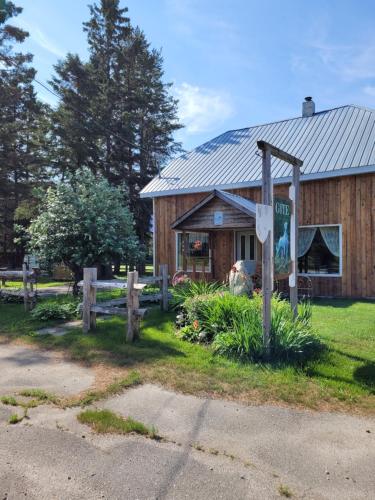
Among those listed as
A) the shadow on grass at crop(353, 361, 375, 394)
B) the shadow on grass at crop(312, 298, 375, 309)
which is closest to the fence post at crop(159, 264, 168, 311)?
the shadow on grass at crop(312, 298, 375, 309)

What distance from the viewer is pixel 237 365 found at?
5.24 m

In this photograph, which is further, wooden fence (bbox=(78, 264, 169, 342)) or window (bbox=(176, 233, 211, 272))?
window (bbox=(176, 233, 211, 272))

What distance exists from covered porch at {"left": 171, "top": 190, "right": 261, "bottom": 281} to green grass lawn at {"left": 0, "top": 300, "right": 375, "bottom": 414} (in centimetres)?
468

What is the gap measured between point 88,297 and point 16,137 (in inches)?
915

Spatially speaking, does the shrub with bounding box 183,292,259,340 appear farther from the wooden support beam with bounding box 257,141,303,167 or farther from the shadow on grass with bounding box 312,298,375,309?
the shadow on grass with bounding box 312,298,375,309

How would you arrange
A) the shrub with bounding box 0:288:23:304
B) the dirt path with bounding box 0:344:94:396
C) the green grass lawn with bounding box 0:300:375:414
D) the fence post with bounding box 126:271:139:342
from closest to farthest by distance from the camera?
the green grass lawn with bounding box 0:300:375:414, the dirt path with bounding box 0:344:94:396, the fence post with bounding box 126:271:139:342, the shrub with bounding box 0:288:23:304

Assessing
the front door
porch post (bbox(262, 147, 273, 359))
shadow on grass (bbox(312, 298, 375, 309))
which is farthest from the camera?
the front door

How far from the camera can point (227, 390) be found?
4.49 meters

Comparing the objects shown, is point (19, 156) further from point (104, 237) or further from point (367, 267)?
point (367, 267)

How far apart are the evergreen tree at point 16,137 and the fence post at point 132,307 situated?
21.4 m

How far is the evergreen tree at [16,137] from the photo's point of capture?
25.7 metres

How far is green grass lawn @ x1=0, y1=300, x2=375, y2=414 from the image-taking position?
4.32 meters

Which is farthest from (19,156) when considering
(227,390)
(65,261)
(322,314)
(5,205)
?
(227,390)

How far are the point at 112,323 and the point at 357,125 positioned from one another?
1084 cm
